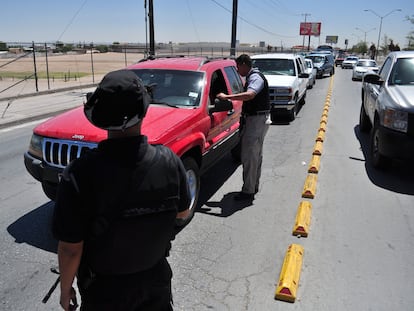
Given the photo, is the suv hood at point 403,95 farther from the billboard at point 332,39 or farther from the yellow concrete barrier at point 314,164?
the billboard at point 332,39

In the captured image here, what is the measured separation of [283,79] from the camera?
12.0 m

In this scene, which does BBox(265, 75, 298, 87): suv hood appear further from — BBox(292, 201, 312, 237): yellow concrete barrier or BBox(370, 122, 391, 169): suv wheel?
BBox(292, 201, 312, 237): yellow concrete barrier

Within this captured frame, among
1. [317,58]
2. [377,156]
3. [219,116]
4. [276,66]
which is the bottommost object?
[377,156]

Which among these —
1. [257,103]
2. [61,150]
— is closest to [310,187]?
[257,103]

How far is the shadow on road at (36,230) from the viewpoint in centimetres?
414

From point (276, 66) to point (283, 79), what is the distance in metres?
1.41

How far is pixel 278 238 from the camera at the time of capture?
14.5 ft

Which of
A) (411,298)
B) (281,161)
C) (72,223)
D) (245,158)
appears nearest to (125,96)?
(72,223)

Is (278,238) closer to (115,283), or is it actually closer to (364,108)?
(115,283)

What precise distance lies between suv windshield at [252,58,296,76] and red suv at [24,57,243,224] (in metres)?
6.65

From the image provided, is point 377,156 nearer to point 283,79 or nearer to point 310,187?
point 310,187

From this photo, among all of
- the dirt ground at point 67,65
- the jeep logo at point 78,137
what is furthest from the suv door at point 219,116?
the dirt ground at point 67,65

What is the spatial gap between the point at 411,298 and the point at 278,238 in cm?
144

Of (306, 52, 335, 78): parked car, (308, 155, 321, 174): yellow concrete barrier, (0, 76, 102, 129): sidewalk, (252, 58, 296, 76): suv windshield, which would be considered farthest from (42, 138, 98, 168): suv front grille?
(306, 52, 335, 78): parked car
